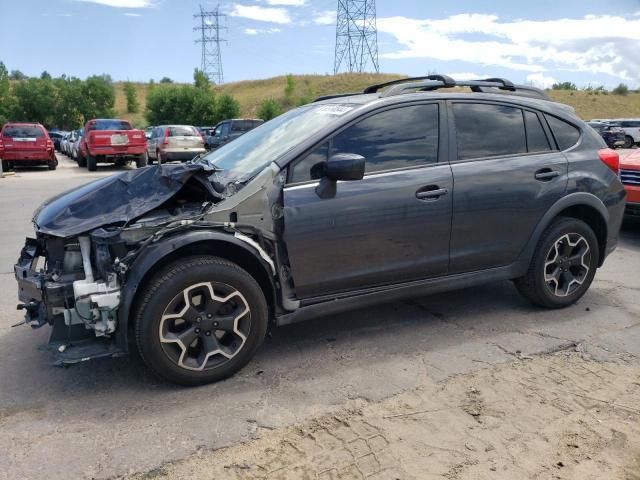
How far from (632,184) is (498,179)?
4432 mm

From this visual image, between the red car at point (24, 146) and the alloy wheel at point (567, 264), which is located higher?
the red car at point (24, 146)

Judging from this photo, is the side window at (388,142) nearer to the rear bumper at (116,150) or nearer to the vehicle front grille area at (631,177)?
the vehicle front grille area at (631,177)

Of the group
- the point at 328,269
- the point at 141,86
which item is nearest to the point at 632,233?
the point at 328,269

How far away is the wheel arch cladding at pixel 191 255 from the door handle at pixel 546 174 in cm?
236

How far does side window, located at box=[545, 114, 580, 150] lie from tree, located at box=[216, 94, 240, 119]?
52.2 meters

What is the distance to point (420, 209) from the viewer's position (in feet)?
12.7

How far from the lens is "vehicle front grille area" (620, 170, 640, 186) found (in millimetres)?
7430

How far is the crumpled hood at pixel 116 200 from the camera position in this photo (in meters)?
3.30

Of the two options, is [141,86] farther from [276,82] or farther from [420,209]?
[420,209]

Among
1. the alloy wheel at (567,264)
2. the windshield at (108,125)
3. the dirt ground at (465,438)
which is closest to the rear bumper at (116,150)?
the windshield at (108,125)

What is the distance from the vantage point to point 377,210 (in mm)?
3705

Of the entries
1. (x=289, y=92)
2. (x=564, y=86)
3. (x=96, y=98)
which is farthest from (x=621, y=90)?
(x=96, y=98)

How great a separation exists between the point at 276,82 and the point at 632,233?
78.8 meters

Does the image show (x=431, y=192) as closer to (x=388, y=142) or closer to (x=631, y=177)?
(x=388, y=142)
